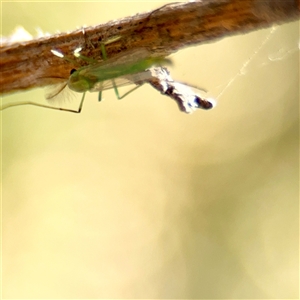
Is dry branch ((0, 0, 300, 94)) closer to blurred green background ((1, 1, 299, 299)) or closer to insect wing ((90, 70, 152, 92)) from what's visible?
insect wing ((90, 70, 152, 92))

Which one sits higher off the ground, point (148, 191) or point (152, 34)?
point (148, 191)

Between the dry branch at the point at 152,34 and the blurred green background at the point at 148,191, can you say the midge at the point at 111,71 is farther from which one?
the blurred green background at the point at 148,191

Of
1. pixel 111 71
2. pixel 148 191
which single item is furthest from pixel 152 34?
pixel 148 191

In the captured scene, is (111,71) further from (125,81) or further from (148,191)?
(148,191)

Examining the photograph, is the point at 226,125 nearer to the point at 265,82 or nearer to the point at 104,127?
the point at 265,82

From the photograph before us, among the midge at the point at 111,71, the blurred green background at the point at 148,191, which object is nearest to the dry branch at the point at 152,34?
the midge at the point at 111,71

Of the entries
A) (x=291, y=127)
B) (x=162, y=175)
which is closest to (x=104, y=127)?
(x=162, y=175)
